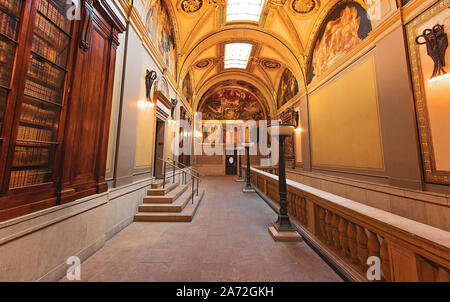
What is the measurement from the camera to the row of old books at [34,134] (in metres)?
1.78

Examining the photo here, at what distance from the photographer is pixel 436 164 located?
3.08 metres

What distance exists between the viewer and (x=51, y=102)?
1997 millimetres

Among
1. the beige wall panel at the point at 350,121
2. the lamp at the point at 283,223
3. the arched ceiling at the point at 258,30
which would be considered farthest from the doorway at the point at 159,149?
the beige wall panel at the point at 350,121

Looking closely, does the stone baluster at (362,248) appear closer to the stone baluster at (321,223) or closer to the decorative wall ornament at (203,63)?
the stone baluster at (321,223)

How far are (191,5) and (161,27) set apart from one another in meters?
1.89

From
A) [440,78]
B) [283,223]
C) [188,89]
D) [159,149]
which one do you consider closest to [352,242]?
[283,223]

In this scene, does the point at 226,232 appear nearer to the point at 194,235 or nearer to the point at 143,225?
the point at 194,235

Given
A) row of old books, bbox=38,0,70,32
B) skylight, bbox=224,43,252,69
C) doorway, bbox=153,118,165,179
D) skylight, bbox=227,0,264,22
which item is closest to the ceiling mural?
skylight, bbox=227,0,264,22

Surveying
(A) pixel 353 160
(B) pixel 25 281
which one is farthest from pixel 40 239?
(A) pixel 353 160

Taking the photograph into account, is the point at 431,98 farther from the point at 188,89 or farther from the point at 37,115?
the point at 188,89

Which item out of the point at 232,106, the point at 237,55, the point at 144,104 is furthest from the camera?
the point at 232,106

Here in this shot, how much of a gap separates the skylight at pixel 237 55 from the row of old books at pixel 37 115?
1007cm

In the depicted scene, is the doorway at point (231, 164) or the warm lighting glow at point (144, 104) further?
the doorway at point (231, 164)

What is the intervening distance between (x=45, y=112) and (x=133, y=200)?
7.96ft
